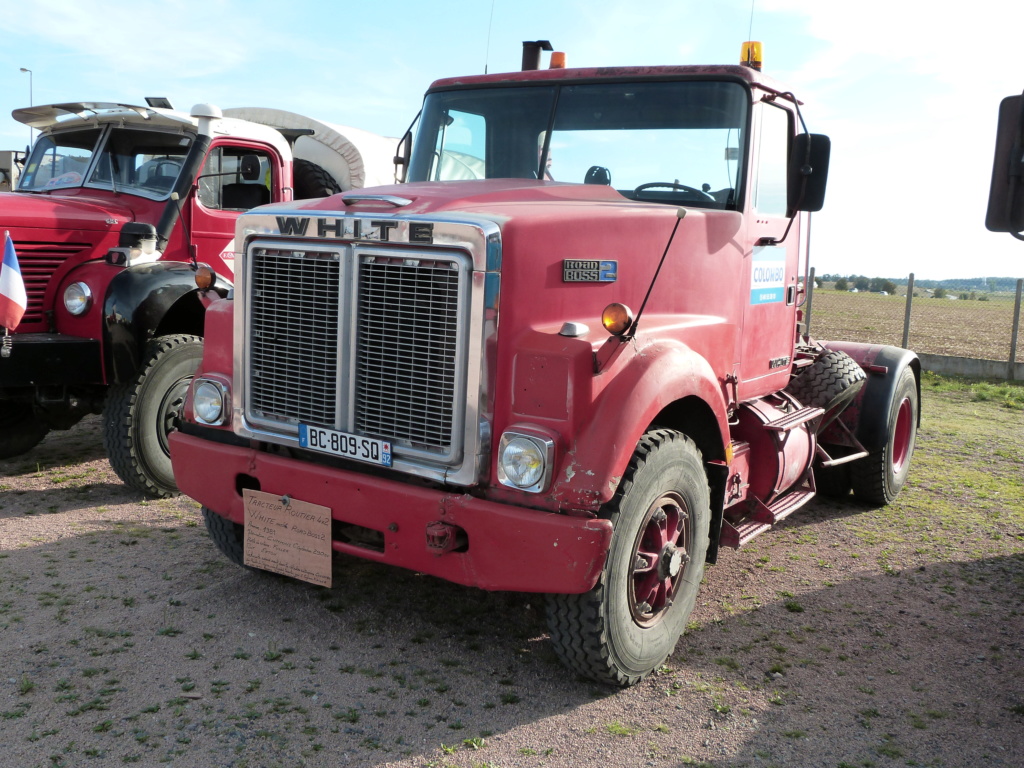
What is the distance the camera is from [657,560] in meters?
3.83

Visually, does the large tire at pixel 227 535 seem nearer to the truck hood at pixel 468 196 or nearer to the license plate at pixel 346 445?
the license plate at pixel 346 445

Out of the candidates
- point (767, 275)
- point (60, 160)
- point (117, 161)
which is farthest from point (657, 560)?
point (60, 160)

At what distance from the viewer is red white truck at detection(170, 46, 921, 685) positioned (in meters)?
3.37

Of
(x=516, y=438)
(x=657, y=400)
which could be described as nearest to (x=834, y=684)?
(x=657, y=400)

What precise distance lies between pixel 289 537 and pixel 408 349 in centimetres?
103

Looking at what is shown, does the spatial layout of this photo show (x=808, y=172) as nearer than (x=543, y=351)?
No

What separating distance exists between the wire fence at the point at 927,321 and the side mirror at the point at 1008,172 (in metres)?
8.06

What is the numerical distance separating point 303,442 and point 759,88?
2.87 m

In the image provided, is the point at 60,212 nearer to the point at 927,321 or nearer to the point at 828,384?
the point at 828,384

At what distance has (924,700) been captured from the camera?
150 inches

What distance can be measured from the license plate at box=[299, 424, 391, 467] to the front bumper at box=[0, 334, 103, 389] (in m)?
2.76

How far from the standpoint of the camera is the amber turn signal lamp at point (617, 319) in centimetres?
338

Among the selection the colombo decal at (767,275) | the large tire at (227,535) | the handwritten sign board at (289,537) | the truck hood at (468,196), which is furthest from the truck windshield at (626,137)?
the large tire at (227,535)

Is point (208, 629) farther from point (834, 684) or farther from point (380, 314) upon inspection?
point (834, 684)
